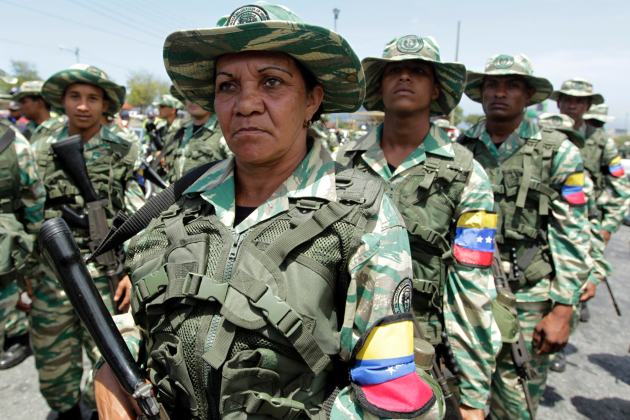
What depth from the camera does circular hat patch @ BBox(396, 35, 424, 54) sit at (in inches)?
96.9

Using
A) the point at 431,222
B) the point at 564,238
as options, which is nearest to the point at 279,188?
the point at 431,222

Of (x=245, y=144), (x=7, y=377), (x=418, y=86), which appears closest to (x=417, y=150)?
(x=418, y=86)

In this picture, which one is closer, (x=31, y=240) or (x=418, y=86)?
(x=418, y=86)

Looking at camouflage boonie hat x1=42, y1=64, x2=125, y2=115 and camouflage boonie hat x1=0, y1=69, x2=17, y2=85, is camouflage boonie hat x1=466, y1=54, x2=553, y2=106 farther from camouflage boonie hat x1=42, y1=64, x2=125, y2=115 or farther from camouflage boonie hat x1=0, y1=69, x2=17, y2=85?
camouflage boonie hat x1=0, y1=69, x2=17, y2=85

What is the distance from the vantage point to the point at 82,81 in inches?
143

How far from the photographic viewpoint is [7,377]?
3951mm

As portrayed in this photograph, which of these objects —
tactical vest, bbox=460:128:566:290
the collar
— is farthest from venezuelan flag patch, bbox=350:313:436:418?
tactical vest, bbox=460:128:566:290

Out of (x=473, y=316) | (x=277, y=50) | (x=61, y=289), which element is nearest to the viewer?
(x=277, y=50)

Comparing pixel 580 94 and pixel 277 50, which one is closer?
pixel 277 50

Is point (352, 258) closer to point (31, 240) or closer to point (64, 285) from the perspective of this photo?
point (64, 285)

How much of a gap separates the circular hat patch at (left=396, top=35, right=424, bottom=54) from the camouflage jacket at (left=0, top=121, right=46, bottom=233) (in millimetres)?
2430

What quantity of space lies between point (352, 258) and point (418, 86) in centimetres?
159

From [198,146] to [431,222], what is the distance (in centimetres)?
353

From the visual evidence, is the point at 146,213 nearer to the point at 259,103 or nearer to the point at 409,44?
the point at 259,103
